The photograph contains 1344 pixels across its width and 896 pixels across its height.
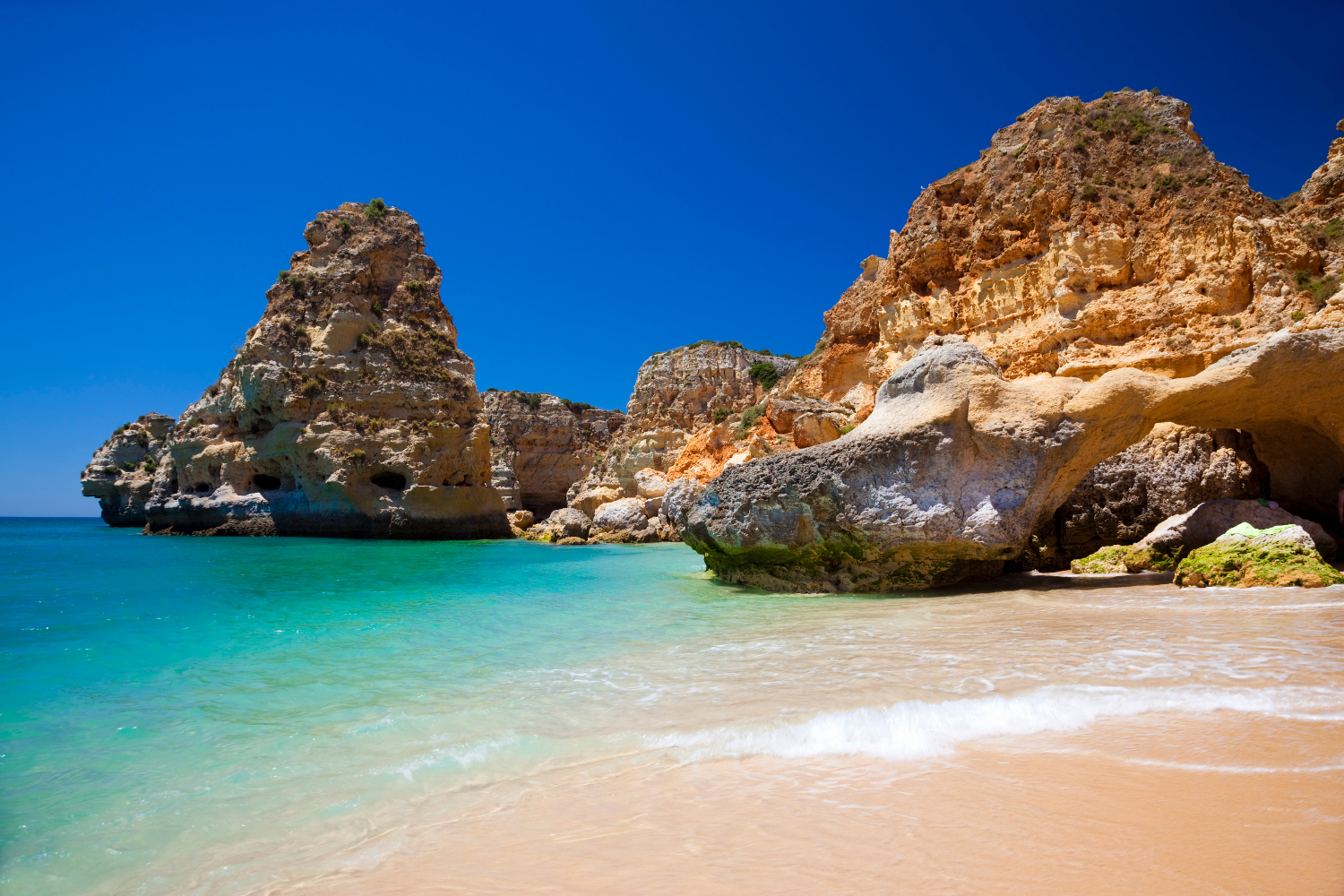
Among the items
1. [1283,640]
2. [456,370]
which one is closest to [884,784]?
[1283,640]

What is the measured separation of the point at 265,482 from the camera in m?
33.3

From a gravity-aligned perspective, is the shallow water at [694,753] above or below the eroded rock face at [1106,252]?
below

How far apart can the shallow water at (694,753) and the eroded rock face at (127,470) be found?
52.2m

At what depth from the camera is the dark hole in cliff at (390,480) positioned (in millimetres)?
32031

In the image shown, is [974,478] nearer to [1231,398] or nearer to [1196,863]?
[1231,398]

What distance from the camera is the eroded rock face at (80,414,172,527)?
47.9 metres

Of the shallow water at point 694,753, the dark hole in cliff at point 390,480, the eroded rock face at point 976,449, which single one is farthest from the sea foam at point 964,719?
the dark hole in cliff at point 390,480

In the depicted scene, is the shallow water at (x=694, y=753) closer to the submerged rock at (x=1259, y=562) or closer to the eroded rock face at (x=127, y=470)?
the submerged rock at (x=1259, y=562)

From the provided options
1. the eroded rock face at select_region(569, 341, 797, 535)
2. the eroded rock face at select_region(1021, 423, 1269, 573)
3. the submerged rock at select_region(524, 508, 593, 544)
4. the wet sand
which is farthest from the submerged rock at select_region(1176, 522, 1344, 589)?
the eroded rock face at select_region(569, 341, 797, 535)

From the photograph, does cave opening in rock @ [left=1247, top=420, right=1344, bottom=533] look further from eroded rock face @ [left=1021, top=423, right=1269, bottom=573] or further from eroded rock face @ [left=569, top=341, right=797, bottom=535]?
eroded rock face @ [left=569, top=341, right=797, bottom=535]

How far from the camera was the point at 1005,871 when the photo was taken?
78.7 inches

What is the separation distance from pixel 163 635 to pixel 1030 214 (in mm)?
21315

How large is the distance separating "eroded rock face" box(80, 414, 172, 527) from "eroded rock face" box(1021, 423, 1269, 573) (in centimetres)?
5654

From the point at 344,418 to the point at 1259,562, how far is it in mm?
32729
